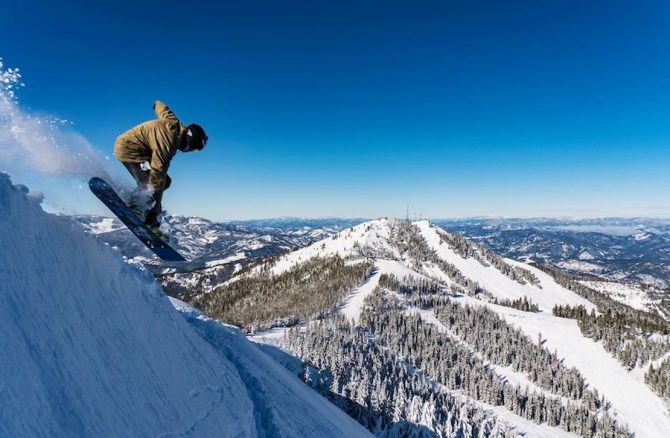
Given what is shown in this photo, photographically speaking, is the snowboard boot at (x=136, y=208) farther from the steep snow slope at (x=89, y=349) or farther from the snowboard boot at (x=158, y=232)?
the steep snow slope at (x=89, y=349)

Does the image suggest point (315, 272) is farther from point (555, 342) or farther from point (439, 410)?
point (439, 410)

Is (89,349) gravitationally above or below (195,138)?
below

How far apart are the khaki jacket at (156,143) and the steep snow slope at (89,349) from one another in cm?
265

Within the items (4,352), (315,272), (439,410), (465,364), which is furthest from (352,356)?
(315,272)

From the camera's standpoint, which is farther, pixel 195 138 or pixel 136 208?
pixel 136 208

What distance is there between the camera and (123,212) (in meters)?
12.0

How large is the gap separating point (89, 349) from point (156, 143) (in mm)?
5844

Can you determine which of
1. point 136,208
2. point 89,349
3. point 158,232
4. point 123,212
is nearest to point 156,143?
point 136,208

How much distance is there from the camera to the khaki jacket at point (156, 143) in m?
10.9

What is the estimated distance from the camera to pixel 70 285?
8172 millimetres

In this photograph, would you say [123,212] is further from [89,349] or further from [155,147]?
[89,349]

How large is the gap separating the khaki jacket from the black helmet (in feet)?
0.56

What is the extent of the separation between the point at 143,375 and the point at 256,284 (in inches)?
7222

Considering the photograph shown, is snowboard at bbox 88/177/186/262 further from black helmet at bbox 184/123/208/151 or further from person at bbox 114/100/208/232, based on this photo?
black helmet at bbox 184/123/208/151
